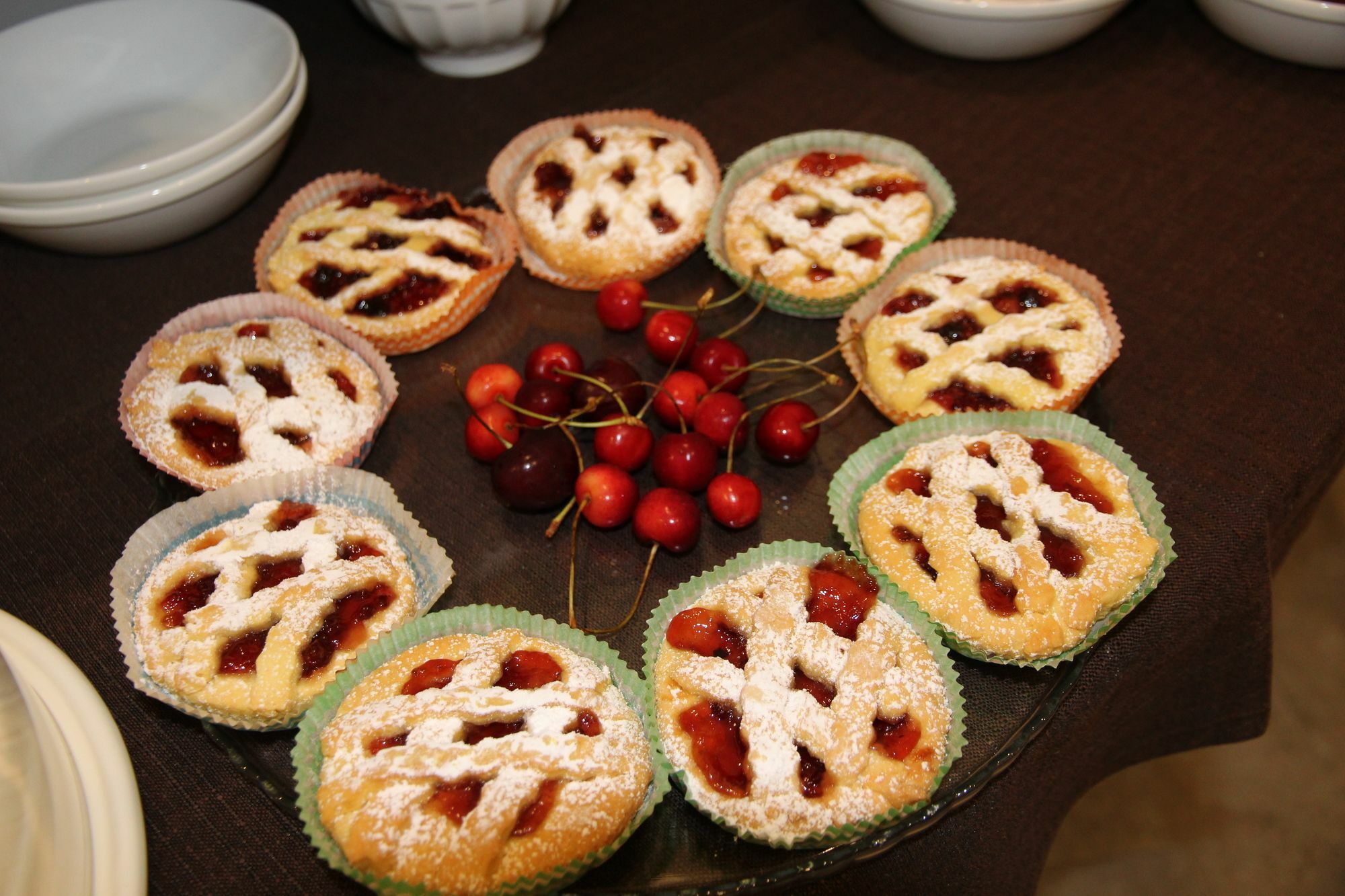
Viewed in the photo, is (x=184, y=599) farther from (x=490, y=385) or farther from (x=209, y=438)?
(x=490, y=385)

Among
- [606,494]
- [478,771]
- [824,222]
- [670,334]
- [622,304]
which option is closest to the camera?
[478,771]

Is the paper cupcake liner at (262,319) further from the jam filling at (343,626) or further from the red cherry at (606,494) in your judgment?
the red cherry at (606,494)

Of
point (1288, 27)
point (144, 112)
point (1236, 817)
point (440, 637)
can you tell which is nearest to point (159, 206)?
point (144, 112)

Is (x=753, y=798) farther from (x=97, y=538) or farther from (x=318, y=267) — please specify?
(x=318, y=267)

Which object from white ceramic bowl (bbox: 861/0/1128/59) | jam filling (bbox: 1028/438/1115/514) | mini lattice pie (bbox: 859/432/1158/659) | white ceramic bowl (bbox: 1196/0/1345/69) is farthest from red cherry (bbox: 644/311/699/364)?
white ceramic bowl (bbox: 1196/0/1345/69)

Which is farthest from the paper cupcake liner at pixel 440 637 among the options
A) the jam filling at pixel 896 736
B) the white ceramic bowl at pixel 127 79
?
the white ceramic bowl at pixel 127 79

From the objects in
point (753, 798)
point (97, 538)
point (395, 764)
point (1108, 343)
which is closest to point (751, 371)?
point (1108, 343)
